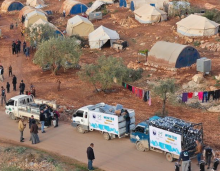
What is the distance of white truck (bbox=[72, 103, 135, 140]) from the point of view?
2098cm

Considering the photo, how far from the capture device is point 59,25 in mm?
51344

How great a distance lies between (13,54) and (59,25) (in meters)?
11.4

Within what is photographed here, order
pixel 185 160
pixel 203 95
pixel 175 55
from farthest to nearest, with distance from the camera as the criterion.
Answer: pixel 175 55 → pixel 203 95 → pixel 185 160

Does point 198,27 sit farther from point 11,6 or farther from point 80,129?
point 11,6

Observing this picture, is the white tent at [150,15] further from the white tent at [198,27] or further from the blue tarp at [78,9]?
the blue tarp at [78,9]

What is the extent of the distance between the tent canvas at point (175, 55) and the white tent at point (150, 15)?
1276 cm

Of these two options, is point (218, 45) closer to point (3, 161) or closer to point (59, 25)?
point (59, 25)

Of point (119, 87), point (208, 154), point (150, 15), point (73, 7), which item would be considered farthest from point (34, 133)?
point (73, 7)

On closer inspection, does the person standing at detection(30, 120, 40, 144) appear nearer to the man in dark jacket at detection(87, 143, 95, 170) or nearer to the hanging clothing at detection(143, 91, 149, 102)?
the man in dark jacket at detection(87, 143, 95, 170)

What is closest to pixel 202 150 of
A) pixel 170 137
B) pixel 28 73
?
pixel 170 137

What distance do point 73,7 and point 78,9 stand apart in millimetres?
859

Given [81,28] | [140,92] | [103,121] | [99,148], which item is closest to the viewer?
[99,148]

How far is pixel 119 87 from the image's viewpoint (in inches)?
1200

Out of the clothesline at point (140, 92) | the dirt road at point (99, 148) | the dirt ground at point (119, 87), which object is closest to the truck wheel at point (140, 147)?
the dirt road at point (99, 148)
